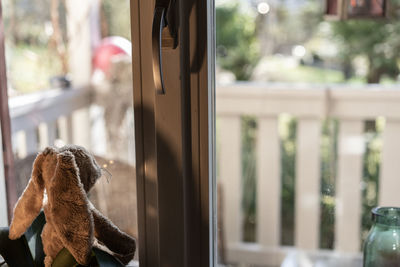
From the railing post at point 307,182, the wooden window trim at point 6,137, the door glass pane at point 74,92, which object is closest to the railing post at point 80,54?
the door glass pane at point 74,92

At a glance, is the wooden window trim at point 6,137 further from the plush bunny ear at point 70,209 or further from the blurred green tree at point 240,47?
the blurred green tree at point 240,47

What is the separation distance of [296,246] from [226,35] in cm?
106

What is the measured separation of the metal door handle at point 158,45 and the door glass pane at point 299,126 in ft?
4.04

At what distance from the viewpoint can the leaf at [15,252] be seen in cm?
91

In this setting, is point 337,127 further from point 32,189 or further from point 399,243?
point 32,189

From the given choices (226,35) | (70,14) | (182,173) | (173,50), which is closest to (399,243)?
(182,173)

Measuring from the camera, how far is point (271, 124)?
7.20 feet

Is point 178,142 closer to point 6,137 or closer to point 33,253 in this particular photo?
point 33,253

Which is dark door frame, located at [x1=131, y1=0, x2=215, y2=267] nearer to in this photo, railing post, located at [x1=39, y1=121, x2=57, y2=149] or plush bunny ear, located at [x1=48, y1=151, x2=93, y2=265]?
plush bunny ear, located at [x1=48, y1=151, x2=93, y2=265]

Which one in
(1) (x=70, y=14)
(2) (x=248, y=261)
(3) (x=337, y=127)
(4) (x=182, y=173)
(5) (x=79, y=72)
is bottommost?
(2) (x=248, y=261)

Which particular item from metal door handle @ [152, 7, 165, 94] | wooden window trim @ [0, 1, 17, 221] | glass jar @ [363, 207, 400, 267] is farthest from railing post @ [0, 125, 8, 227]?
glass jar @ [363, 207, 400, 267]

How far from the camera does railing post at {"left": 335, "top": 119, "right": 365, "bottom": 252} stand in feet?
6.64

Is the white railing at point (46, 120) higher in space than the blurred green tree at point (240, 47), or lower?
lower

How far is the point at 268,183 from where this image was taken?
226cm
